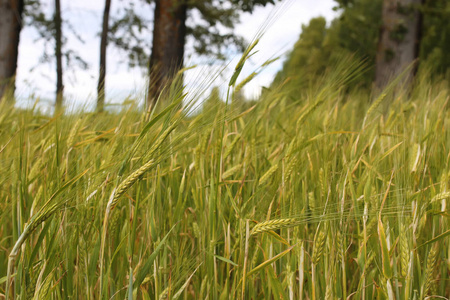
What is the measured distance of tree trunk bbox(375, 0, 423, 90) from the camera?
13.6 feet

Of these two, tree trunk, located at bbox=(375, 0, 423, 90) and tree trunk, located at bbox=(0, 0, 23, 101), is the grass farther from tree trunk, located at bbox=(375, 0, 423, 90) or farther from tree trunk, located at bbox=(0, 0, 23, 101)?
tree trunk, located at bbox=(0, 0, 23, 101)

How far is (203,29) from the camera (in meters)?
10.9

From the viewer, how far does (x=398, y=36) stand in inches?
164

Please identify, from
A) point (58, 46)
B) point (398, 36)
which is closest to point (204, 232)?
point (398, 36)

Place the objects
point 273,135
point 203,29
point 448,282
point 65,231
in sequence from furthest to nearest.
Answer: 1. point 203,29
2. point 273,135
3. point 448,282
4. point 65,231

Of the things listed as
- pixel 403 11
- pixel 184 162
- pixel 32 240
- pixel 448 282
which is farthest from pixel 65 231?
pixel 403 11

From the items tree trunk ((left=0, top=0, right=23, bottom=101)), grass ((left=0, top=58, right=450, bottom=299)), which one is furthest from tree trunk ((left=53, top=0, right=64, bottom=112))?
grass ((left=0, top=58, right=450, bottom=299))

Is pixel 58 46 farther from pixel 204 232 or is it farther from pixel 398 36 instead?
pixel 204 232

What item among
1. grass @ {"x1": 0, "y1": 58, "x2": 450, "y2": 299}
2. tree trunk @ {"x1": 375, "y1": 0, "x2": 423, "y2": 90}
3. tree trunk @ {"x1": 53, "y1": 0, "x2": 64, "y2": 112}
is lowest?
grass @ {"x1": 0, "y1": 58, "x2": 450, "y2": 299}

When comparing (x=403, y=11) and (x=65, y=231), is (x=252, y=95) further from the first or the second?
(x=403, y=11)

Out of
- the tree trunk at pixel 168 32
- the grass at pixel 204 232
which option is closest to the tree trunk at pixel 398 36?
the tree trunk at pixel 168 32

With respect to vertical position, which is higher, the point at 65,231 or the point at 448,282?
the point at 65,231

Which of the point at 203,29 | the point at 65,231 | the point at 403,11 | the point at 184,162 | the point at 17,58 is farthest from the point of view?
the point at 203,29

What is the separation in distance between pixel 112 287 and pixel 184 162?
52 cm
